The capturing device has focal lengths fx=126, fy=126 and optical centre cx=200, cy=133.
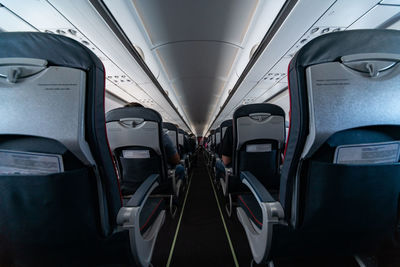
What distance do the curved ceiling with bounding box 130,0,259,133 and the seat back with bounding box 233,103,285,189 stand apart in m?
1.52

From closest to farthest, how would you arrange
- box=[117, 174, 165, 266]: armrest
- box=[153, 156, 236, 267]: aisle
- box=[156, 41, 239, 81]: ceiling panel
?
box=[117, 174, 165, 266]: armrest, box=[153, 156, 236, 267]: aisle, box=[156, 41, 239, 81]: ceiling panel

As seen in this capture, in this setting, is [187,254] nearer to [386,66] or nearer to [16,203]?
[16,203]

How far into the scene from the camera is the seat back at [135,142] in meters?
1.41

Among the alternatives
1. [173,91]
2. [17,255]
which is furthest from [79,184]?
[173,91]

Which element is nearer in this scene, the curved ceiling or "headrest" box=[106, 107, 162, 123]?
"headrest" box=[106, 107, 162, 123]

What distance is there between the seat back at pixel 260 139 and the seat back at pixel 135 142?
3.18 feet

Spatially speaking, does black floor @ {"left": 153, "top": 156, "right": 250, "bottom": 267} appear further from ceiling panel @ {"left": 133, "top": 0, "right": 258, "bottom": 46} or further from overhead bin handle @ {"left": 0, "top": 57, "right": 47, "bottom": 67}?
ceiling panel @ {"left": 133, "top": 0, "right": 258, "bottom": 46}

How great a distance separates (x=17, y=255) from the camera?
594 mm

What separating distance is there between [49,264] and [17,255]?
14 cm

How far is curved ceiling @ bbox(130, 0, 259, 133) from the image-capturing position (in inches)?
70.5

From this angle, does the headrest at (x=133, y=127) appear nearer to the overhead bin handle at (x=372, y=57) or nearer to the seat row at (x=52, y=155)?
the seat row at (x=52, y=155)

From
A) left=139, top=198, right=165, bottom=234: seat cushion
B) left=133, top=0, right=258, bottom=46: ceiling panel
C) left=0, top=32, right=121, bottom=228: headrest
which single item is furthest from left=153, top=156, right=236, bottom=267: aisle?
left=133, top=0, right=258, bottom=46: ceiling panel

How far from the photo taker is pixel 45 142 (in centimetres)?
55

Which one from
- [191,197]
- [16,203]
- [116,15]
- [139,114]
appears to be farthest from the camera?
[191,197]
